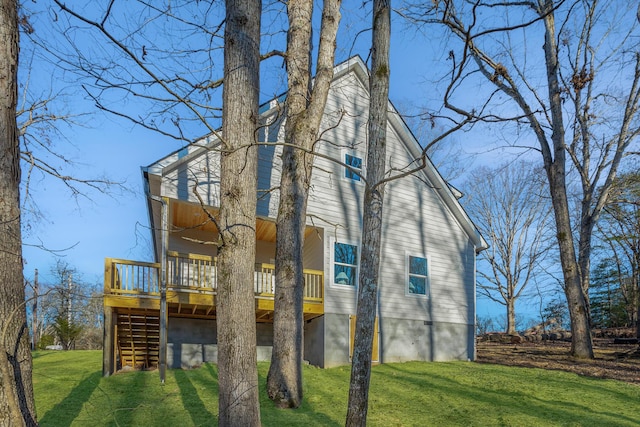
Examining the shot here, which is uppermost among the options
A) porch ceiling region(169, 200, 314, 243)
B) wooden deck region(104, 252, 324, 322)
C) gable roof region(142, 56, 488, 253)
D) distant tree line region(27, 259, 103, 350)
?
gable roof region(142, 56, 488, 253)

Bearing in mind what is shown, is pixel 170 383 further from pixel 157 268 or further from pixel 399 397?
pixel 399 397

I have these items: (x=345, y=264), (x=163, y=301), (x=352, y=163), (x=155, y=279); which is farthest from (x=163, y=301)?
(x=352, y=163)

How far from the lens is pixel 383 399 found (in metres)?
8.95

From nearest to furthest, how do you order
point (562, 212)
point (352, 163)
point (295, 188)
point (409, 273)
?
point (295, 188)
point (562, 212)
point (352, 163)
point (409, 273)

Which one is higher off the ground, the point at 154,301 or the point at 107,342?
the point at 154,301

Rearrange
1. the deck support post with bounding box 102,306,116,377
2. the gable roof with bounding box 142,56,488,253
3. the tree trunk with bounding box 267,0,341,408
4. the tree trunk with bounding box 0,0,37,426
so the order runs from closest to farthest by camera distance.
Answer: the tree trunk with bounding box 0,0,37,426 < the tree trunk with bounding box 267,0,341,408 < the deck support post with bounding box 102,306,116,377 < the gable roof with bounding box 142,56,488,253

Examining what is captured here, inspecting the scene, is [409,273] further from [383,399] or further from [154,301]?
[154,301]

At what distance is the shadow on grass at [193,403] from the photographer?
7.29 meters

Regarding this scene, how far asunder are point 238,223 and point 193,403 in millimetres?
4815

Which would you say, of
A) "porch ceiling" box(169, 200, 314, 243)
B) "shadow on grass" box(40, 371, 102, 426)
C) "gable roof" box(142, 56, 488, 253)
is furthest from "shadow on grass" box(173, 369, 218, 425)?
"gable roof" box(142, 56, 488, 253)

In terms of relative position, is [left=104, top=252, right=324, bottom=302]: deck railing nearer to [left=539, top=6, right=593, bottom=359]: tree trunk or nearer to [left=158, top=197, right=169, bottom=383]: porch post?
[left=158, top=197, right=169, bottom=383]: porch post

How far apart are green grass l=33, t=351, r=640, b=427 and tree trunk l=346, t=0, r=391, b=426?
2.35 metres

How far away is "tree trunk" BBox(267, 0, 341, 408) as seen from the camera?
27.7 ft

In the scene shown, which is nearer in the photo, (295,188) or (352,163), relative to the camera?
(295,188)
